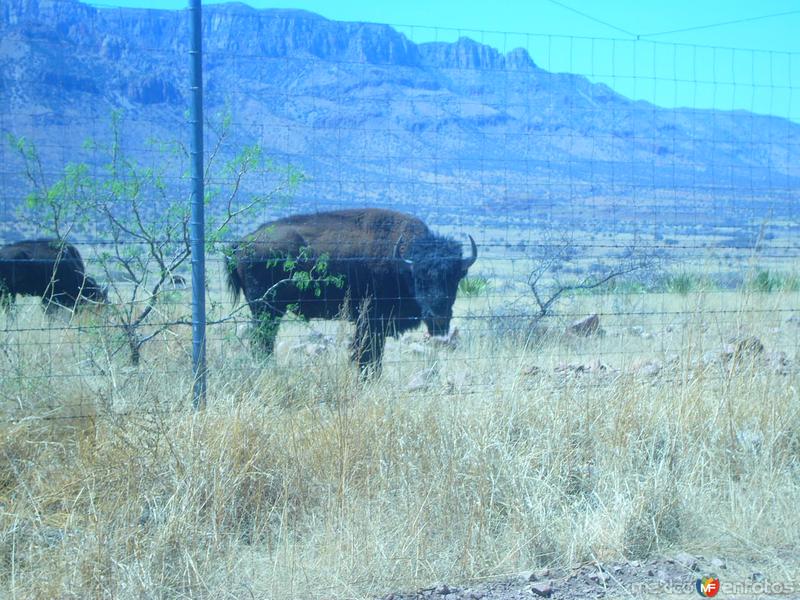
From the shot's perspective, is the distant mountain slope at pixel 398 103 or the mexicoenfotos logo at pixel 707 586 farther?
the distant mountain slope at pixel 398 103

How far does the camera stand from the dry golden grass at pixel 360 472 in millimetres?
3988

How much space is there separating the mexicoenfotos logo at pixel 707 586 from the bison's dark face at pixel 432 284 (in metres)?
5.57

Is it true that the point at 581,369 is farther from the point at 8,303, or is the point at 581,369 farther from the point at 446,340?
the point at 8,303

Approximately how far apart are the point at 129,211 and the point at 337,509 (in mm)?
4190

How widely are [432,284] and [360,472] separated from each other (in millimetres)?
5334

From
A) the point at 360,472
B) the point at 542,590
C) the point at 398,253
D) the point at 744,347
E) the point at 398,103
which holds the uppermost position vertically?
the point at 398,103

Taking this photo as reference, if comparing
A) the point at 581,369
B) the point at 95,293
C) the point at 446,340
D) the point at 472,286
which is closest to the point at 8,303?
the point at 95,293

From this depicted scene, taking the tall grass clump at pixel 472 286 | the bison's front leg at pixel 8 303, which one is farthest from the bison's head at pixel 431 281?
the bison's front leg at pixel 8 303

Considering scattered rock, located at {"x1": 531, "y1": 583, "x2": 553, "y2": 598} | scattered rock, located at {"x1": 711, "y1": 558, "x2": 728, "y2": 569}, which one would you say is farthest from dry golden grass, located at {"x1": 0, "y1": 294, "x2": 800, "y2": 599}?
scattered rock, located at {"x1": 531, "y1": 583, "x2": 553, "y2": 598}

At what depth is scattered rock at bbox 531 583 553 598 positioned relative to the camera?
13.0ft

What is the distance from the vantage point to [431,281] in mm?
9953

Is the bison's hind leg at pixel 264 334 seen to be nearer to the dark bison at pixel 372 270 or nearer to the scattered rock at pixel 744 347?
the dark bison at pixel 372 270

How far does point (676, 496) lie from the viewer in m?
4.64

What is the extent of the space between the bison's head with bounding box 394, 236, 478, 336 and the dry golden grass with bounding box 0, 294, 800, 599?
3.52 meters
